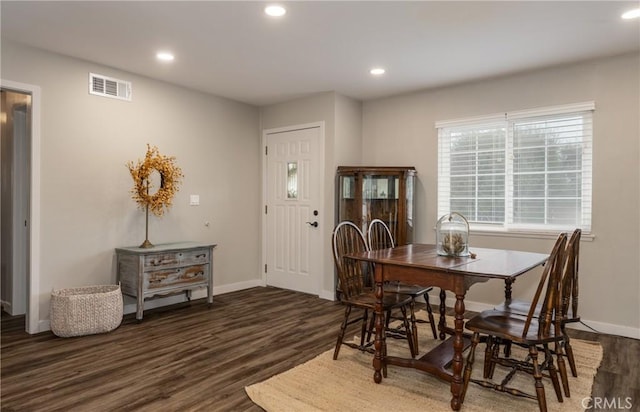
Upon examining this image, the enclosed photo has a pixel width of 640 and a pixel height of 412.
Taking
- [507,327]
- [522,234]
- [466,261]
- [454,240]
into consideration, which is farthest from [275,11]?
[522,234]

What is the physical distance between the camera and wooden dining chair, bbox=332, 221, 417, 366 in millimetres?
Result: 2824

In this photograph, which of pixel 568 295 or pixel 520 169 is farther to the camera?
pixel 520 169

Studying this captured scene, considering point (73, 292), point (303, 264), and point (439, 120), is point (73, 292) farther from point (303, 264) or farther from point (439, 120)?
point (439, 120)

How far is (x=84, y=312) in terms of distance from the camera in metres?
3.44

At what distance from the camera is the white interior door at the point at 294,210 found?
5066 mm

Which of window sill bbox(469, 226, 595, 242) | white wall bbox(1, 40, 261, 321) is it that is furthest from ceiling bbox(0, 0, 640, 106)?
window sill bbox(469, 226, 595, 242)

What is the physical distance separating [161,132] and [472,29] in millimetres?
3320

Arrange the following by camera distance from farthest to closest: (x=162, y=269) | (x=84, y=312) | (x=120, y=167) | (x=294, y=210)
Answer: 1. (x=294, y=210)
2. (x=120, y=167)
3. (x=162, y=269)
4. (x=84, y=312)

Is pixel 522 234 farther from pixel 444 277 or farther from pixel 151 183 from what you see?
pixel 151 183

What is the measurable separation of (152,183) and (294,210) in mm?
1775

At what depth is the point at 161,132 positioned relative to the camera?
451 cm

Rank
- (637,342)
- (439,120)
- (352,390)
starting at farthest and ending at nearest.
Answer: (439,120)
(637,342)
(352,390)

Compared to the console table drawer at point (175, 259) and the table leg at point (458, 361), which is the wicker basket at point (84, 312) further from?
the table leg at point (458, 361)

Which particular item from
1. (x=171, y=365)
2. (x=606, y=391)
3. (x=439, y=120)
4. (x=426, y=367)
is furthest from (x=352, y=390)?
(x=439, y=120)
